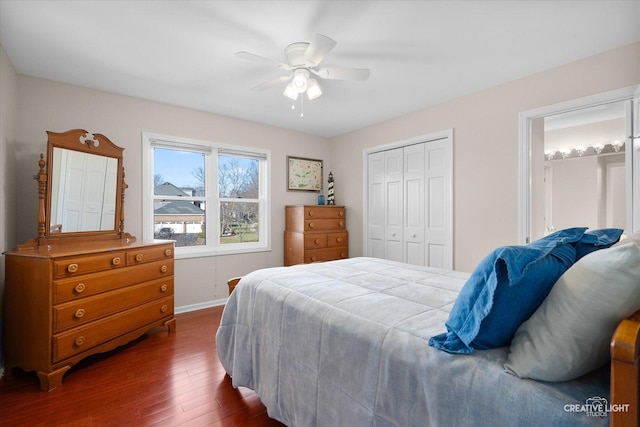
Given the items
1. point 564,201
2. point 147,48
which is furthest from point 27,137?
point 564,201

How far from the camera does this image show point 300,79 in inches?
88.6

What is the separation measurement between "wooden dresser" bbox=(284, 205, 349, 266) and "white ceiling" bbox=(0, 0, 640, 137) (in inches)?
67.2

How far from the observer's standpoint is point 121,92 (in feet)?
10.00

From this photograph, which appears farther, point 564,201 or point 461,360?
point 564,201

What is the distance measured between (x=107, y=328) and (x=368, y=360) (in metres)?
2.24

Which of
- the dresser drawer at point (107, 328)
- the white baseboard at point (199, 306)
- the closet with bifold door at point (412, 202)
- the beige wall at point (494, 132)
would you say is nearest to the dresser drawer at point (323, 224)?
the closet with bifold door at point (412, 202)

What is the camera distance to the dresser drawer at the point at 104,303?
2.04m

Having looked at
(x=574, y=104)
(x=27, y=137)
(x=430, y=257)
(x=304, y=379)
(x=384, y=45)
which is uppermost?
(x=384, y=45)

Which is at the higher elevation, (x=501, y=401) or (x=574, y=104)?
(x=574, y=104)

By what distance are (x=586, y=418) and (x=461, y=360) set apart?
287 millimetres

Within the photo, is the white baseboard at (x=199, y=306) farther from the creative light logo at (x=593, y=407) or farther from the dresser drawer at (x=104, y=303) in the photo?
the creative light logo at (x=593, y=407)

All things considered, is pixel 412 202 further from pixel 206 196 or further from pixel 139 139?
pixel 139 139

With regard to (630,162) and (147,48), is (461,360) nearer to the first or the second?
(630,162)

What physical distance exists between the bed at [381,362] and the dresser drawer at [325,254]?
185cm
